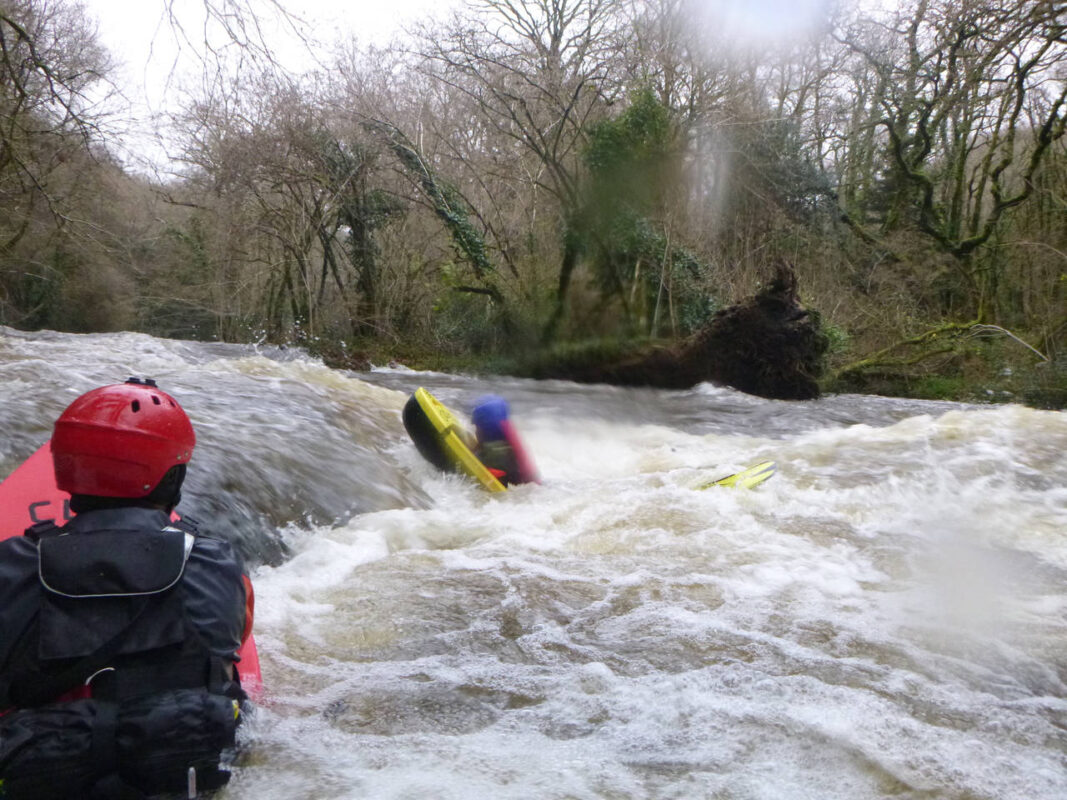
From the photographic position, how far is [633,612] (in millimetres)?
3439

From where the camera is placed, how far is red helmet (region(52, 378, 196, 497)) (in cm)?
182

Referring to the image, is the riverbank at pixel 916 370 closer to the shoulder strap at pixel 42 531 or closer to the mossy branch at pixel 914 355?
the mossy branch at pixel 914 355

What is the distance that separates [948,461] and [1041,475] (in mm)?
612

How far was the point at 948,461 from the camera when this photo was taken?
6500 mm

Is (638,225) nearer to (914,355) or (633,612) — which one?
(914,355)

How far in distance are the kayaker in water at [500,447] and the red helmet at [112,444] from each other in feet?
12.8

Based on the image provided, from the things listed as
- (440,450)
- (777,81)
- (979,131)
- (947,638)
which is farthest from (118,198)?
(947,638)

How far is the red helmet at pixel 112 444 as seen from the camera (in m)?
1.82

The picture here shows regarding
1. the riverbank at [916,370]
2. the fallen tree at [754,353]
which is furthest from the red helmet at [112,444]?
the riverbank at [916,370]

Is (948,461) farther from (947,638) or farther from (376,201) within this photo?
(376,201)

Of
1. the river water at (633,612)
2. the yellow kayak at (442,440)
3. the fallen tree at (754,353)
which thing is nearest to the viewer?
the river water at (633,612)

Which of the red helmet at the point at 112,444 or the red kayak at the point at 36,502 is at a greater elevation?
the red helmet at the point at 112,444

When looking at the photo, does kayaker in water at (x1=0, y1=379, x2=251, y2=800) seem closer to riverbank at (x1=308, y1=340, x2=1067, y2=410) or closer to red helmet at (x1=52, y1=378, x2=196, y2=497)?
red helmet at (x1=52, y1=378, x2=196, y2=497)

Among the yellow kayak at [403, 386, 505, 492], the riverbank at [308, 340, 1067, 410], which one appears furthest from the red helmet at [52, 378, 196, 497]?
the riverbank at [308, 340, 1067, 410]
